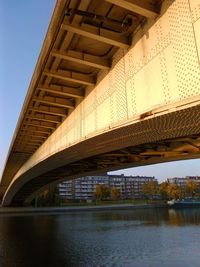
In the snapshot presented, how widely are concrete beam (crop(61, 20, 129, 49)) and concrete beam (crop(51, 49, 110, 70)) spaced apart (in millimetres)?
1406

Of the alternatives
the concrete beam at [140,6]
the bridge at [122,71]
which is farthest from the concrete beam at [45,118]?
the concrete beam at [140,6]

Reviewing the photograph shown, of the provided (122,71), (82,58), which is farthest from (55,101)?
(122,71)

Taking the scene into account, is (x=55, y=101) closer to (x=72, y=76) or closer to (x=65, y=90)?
(x=65, y=90)

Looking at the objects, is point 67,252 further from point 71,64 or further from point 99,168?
point 71,64

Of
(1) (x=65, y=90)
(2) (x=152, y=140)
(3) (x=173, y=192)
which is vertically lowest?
(2) (x=152, y=140)

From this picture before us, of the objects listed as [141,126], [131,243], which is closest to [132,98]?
[141,126]

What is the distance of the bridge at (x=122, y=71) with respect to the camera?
686cm

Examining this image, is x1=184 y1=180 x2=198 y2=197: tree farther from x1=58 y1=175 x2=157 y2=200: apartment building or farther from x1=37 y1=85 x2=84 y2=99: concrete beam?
x1=37 y1=85 x2=84 y2=99: concrete beam

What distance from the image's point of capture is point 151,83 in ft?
26.4

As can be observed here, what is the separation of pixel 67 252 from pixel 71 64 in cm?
1415

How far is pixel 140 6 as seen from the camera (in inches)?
285

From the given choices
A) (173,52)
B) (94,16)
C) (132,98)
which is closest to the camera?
(173,52)

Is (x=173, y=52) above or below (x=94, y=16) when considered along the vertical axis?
below

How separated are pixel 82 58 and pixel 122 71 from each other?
143 centimetres
